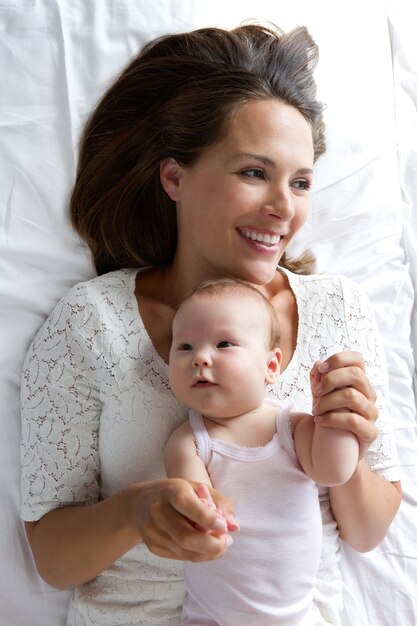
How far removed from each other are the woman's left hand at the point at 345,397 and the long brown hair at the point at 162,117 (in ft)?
1.41

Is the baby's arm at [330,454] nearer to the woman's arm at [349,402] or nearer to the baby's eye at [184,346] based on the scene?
the woman's arm at [349,402]

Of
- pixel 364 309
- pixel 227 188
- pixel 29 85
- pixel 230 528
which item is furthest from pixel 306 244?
pixel 230 528

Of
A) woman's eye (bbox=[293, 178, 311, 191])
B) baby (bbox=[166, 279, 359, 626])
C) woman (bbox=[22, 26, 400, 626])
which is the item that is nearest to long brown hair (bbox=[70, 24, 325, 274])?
woman (bbox=[22, 26, 400, 626])

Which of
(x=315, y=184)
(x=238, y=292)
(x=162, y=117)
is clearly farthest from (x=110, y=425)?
(x=315, y=184)

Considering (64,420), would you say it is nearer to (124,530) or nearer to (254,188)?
(124,530)

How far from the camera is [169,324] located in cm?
163

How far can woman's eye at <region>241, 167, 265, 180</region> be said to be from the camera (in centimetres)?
153

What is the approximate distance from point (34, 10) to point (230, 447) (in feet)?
3.27

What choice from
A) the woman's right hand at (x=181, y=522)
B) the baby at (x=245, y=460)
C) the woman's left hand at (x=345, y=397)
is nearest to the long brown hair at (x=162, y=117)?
the baby at (x=245, y=460)

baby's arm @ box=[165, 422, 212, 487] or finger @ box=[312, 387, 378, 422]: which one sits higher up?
finger @ box=[312, 387, 378, 422]

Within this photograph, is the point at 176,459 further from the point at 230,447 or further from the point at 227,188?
the point at 227,188

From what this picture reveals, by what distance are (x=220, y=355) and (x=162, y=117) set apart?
477mm

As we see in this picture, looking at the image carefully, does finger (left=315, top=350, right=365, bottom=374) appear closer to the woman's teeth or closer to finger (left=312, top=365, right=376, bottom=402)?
finger (left=312, top=365, right=376, bottom=402)

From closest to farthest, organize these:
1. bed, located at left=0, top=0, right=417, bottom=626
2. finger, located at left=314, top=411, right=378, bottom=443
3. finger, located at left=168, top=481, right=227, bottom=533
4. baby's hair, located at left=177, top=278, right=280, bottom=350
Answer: finger, located at left=168, top=481, right=227, bottom=533, finger, located at left=314, top=411, right=378, bottom=443, baby's hair, located at left=177, top=278, right=280, bottom=350, bed, located at left=0, top=0, right=417, bottom=626
